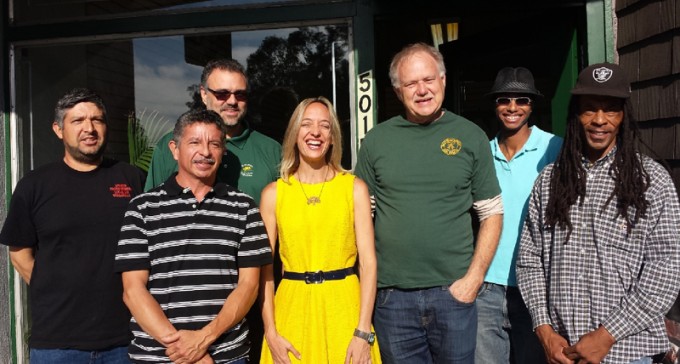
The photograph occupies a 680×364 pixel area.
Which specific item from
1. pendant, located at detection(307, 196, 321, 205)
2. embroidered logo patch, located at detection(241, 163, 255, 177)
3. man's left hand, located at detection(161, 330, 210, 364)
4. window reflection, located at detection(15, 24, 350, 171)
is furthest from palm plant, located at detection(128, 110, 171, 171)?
man's left hand, located at detection(161, 330, 210, 364)

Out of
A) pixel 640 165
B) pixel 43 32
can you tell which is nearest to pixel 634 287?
pixel 640 165

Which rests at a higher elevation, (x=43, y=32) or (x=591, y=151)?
(x=43, y=32)

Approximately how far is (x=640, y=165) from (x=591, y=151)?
20cm

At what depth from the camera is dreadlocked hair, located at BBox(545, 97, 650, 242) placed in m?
2.35

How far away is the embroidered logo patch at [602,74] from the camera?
2449mm

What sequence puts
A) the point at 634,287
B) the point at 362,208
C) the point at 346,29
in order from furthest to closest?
the point at 346,29 → the point at 362,208 → the point at 634,287

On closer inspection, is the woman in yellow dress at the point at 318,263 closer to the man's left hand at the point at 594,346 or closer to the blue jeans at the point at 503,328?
the blue jeans at the point at 503,328

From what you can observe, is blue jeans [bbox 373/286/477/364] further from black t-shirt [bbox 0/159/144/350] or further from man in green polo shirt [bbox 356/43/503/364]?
black t-shirt [bbox 0/159/144/350]

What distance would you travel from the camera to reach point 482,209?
113 inches

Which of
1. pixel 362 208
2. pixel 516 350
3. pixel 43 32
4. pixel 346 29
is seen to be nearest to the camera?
pixel 362 208

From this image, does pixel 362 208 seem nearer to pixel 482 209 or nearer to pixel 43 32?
pixel 482 209

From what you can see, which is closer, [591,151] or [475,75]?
[591,151]

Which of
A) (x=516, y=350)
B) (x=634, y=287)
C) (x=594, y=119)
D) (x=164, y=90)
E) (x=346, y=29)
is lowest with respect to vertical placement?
(x=516, y=350)

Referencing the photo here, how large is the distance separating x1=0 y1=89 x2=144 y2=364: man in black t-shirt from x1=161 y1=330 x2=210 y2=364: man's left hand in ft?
1.72
